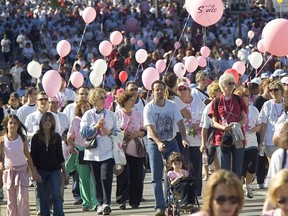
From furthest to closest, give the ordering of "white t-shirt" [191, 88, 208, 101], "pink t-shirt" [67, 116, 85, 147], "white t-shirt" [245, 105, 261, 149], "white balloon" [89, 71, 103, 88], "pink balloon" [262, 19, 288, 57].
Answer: "white balloon" [89, 71, 103, 88] → "pink balloon" [262, 19, 288, 57] → "white t-shirt" [191, 88, 208, 101] → "white t-shirt" [245, 105, 261, 149] → "pink t-shirt" [67, 116, 85, 147]

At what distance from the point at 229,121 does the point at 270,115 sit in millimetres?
1415

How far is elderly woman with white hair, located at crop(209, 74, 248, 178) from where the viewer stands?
14078mm

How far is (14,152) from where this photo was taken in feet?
44.9

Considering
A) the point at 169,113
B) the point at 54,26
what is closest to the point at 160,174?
the point at 169,113

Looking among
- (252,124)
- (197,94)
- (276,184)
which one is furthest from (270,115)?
(276,184)

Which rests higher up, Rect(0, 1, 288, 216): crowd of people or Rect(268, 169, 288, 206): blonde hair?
Rect(0, 1, 288, 216): crowd of people

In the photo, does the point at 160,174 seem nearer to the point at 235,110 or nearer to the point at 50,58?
the point at 235,110

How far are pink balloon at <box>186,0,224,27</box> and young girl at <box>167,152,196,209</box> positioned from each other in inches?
218

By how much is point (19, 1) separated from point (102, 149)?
3149 cm

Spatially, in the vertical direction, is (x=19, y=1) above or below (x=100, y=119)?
above

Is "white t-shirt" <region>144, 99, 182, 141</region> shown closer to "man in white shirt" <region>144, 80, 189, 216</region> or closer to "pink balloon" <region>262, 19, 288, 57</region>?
"man in white shirt" <region>144, 80, 189, 216</region>

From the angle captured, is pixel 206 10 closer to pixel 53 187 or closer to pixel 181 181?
pixel 181 181

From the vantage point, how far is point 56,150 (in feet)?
45.1

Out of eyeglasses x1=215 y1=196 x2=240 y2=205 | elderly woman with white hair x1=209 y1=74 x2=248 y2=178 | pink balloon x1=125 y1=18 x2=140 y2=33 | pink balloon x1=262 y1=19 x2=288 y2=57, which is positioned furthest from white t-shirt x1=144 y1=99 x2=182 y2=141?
Result: pink balloon x1=125 y1=18 x2=140 y2=33
